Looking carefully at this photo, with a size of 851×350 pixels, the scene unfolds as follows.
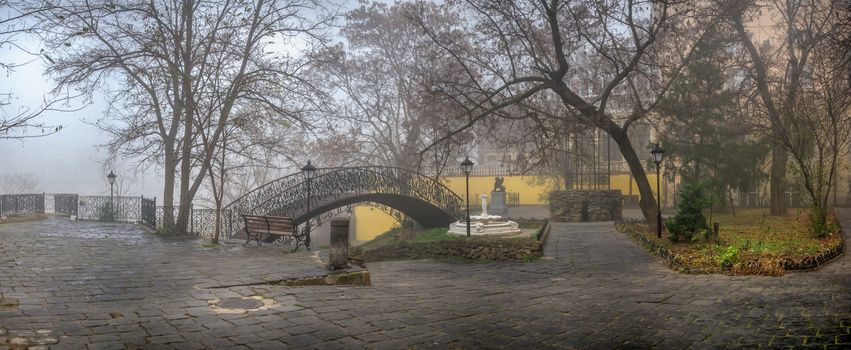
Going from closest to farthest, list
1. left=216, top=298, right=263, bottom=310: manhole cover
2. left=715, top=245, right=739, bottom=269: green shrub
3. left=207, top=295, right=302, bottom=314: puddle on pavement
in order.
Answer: left=207, top=295, right=302, bottom=314: puddle on pavement
left=216, top=298, right=263, bottom=310: manhole cover
left=715, top=245, right=739, bottom=269: green shrub

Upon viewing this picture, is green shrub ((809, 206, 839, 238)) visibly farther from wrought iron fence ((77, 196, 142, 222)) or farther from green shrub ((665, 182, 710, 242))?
wrought iron fence ((77, 196, 142, 222))

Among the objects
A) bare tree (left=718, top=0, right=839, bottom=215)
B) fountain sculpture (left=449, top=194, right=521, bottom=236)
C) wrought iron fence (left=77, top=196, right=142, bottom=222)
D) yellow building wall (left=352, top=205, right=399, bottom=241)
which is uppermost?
bare tree (left=718, top=0, right=839, bottom=215)

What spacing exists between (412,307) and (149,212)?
52.3 ft

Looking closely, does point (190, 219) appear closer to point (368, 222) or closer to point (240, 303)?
point (240, 303)

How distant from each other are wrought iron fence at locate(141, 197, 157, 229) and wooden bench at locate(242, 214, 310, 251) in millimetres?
5693

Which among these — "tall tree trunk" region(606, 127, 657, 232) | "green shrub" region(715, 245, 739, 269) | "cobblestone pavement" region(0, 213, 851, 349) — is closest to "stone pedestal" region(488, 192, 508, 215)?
"tall tree trunk" region(606, 127, 657, 232)

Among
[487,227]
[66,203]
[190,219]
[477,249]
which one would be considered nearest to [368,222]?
[66,203]

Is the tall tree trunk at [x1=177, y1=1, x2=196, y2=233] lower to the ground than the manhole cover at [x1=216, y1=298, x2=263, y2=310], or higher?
higher

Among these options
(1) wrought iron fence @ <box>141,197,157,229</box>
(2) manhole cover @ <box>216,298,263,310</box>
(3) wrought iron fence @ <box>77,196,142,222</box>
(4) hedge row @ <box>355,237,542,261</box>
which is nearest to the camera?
(2) manhole cover @ <box>216,298,263,310</box>

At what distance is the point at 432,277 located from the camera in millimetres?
11188

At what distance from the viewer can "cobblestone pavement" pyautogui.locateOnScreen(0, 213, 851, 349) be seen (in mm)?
5727

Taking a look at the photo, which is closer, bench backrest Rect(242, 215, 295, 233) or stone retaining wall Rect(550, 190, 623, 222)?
bench backrest Rect(242, 215, 295, 233)

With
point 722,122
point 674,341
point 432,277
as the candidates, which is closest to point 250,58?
point 432,277

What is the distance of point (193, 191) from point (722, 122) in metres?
21.1
